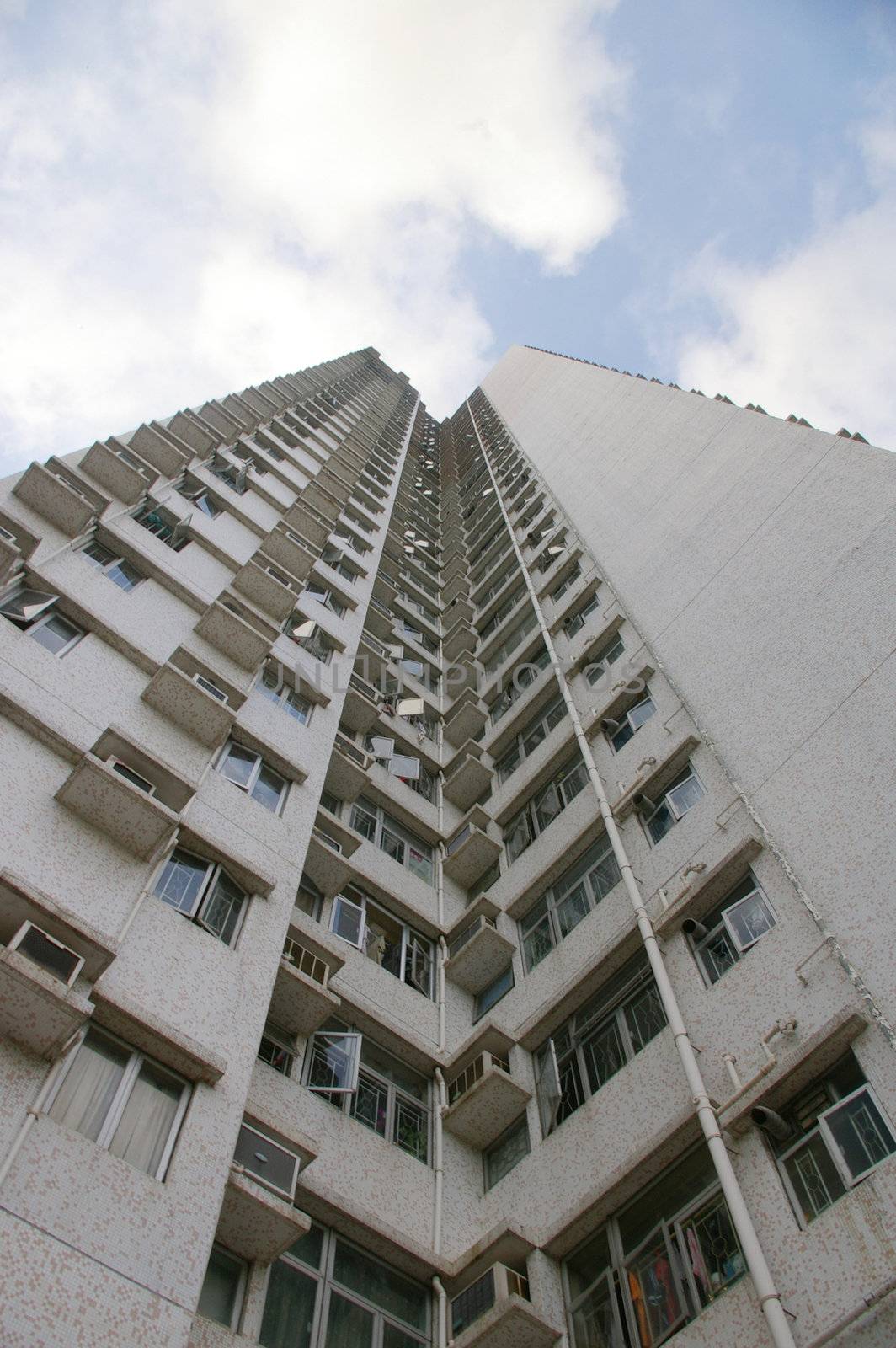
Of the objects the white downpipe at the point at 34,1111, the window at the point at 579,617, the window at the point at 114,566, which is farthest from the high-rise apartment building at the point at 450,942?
the window at the point at 579,617

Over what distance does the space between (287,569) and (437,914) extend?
722 centimetres

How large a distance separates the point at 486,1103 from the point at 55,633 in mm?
7364

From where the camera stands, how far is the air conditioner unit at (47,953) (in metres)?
6.48

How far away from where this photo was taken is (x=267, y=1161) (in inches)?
302

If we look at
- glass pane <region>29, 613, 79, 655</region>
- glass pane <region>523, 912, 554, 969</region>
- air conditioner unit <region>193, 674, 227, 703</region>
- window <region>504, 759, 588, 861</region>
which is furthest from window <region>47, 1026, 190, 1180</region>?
window <region>504, 759, 588, 861</region>

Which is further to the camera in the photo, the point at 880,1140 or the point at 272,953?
the point at 272,953

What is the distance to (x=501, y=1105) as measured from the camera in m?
10.7

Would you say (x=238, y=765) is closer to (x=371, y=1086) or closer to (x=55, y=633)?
(x=55, y=633)

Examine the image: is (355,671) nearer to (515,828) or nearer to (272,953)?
(515,828)

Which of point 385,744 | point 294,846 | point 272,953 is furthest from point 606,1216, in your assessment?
point 385,744

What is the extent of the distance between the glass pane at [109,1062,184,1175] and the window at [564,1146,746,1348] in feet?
13.8

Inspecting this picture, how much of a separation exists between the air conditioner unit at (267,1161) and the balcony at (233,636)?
6936mm

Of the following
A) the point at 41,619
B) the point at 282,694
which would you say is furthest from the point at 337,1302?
the point at 282,694

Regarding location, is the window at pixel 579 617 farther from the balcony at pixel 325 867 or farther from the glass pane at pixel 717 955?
the glass pane at pixel 717 955
